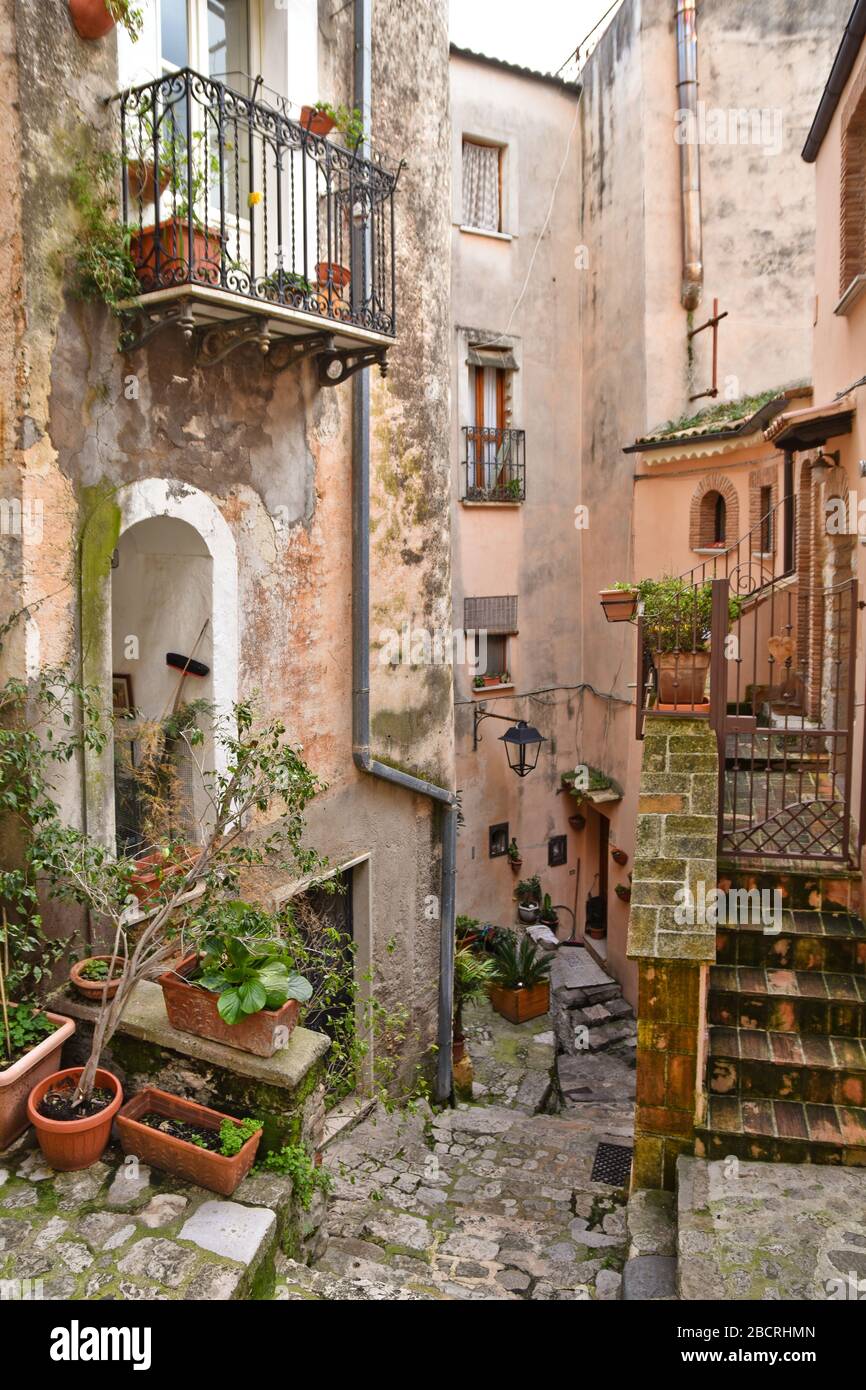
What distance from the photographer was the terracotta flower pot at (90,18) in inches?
225

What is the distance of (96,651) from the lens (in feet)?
20.2

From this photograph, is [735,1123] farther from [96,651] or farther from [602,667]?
[602,667]

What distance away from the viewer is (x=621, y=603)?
902 centimetres

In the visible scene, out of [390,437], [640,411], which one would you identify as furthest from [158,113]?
[640,411]

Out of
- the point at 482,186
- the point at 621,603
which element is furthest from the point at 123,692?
the point at 482,186

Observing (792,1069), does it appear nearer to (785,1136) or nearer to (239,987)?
(785,1136)

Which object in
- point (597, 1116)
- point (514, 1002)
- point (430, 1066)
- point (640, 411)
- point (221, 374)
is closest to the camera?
point (221, 374)

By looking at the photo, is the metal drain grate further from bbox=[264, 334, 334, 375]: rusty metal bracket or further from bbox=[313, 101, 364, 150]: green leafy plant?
bbox=[313, 101, 364, 150]: green leafy plant

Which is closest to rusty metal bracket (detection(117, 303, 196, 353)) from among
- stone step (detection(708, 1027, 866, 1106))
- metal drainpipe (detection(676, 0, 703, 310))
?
stone step (detection(708, 1027, 866, 1106))

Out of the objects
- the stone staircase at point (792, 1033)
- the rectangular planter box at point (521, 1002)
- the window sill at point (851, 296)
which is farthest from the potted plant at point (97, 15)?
the rectangular planter box at point (521, 1002)

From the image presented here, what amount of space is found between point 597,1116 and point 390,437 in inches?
278

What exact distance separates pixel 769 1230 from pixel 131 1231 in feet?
10.4

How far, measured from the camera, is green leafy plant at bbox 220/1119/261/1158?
5438 millimetres

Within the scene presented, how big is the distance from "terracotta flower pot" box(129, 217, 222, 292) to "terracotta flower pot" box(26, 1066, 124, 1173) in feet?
14.5
